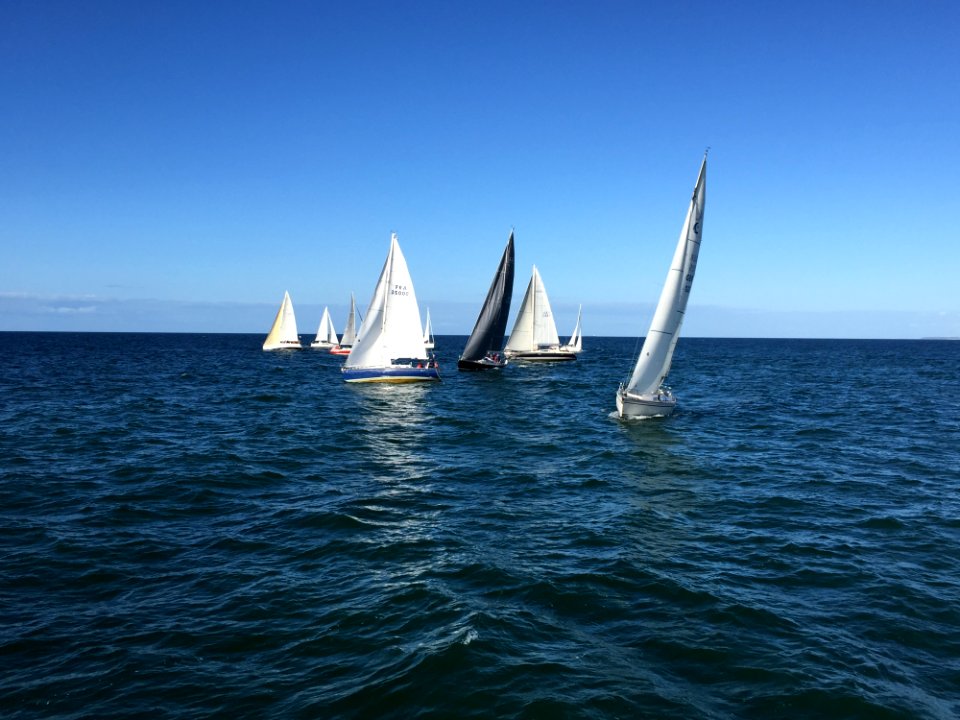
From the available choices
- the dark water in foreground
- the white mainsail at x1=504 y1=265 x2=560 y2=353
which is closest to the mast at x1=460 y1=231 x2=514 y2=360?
the white mainsail at x1=504 y1=265 x2=560 y2=353

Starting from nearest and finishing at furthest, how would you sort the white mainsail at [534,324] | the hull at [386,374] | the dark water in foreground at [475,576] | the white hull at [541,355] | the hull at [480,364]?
the dark water in foreground at [475,576] < the hull at [386,374] < the hull at [480,364] < the white mainsail at [534,324] < the white hull at [541,355]

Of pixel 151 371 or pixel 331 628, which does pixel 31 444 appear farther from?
pixel 151 371

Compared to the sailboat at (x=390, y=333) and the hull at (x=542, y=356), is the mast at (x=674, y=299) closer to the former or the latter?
the sailboat at (x=390, y=333)

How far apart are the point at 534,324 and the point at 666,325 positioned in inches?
1837

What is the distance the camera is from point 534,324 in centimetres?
7988

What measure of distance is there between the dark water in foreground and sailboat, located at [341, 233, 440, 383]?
2006 cm

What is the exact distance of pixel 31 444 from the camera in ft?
89.7

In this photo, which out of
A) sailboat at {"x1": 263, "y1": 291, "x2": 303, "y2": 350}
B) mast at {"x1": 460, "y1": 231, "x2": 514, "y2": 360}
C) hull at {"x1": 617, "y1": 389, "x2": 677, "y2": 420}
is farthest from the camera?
sailboat at {"x1": 263, "y1": 291, "x2": 303, "y2": 350}

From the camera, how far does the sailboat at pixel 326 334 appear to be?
125m

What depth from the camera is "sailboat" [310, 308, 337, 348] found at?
125 m

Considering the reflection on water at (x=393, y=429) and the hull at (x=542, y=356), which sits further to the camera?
the hull at (x=542, y=356)

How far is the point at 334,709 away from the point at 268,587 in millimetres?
4676

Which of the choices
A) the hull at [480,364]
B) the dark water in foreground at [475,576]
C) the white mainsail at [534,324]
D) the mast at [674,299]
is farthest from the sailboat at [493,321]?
the dark water in foreground at [475,576]

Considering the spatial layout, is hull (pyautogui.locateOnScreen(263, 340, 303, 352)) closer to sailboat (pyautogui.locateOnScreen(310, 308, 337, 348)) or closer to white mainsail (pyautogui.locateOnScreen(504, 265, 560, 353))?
sailboat (pyautogui.locateOnScreen(310, 308, 337, 348))
